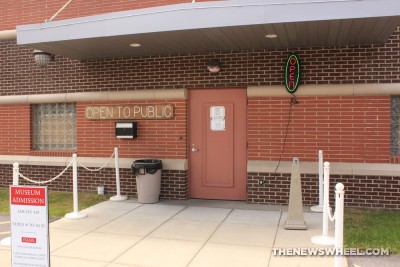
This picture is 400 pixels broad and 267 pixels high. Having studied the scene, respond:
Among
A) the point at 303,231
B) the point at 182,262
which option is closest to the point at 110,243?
the point at 182,262

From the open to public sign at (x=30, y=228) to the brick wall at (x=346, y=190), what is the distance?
17.0 feet

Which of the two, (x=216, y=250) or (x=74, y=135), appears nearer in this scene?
(x=216, y=250)

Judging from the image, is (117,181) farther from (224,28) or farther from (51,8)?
(51,8)

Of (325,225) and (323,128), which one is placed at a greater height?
(323,128)

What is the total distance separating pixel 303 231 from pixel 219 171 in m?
2.82

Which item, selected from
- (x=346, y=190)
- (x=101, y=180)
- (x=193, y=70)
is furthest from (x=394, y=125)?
(x=101, y=180)

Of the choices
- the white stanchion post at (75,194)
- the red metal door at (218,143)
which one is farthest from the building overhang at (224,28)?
the white stanchion post at (75,194)

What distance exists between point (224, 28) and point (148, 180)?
3.72m

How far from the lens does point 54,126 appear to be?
34.1ft

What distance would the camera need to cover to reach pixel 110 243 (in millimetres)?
6133

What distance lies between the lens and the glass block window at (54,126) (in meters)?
10.2

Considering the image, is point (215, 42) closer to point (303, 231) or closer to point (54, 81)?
point (303, 231)

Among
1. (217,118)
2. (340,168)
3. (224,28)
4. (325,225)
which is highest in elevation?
(224,28)

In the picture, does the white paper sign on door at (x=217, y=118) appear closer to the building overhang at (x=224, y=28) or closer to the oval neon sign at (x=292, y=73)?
the building overhang at (x=224, y=28)
